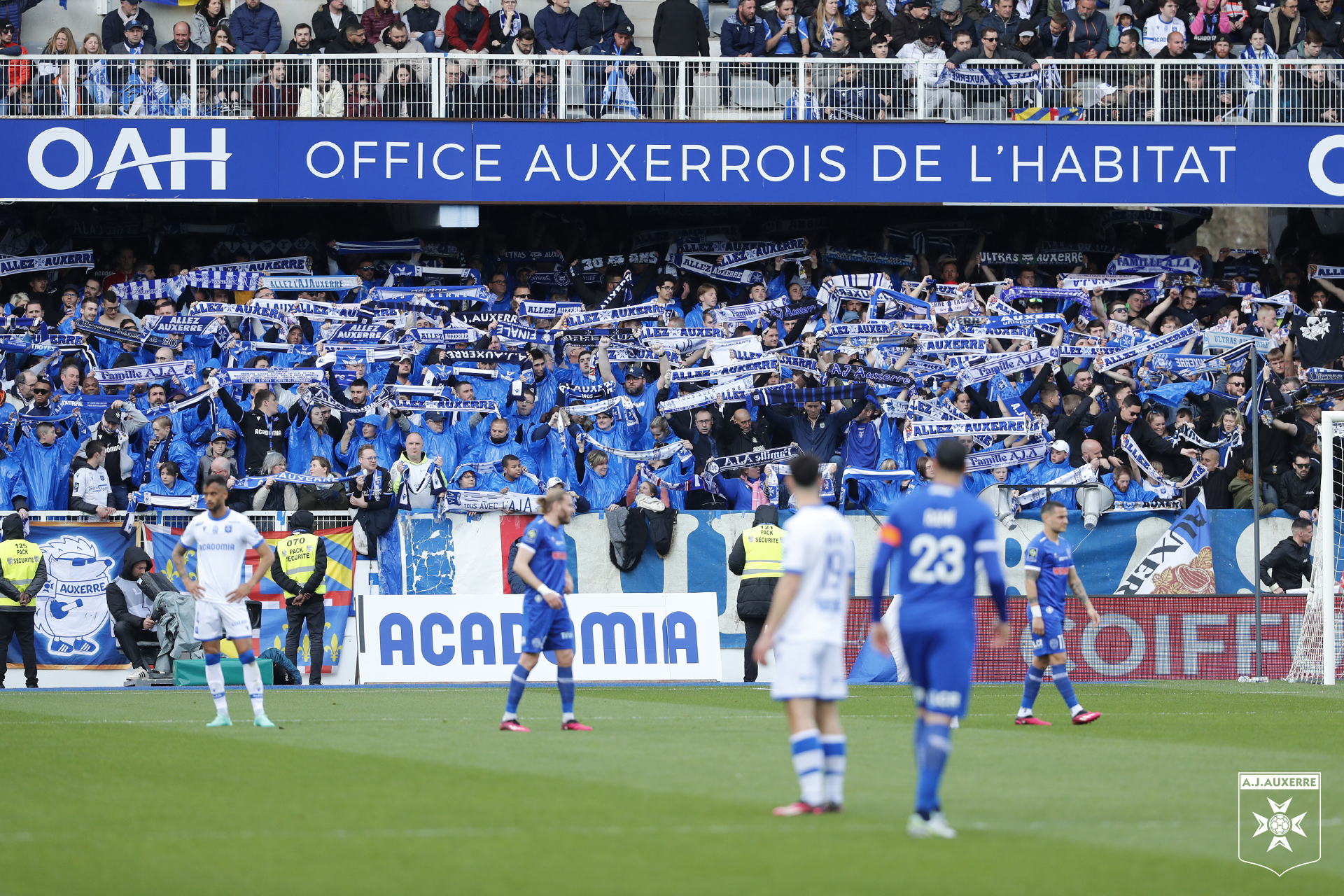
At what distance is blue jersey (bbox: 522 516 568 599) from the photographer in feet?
44.6

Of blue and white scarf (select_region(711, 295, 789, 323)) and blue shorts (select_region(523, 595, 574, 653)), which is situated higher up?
blue and white scarf (select_region(711, 295, 789, 323))

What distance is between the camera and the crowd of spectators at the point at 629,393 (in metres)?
21.8

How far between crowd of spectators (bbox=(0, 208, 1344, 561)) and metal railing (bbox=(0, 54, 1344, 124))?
2.56 metres

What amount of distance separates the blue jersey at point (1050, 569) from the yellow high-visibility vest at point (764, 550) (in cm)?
468

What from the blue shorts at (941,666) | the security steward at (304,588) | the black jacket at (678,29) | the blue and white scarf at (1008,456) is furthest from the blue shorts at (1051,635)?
the black jacket at (678,29)

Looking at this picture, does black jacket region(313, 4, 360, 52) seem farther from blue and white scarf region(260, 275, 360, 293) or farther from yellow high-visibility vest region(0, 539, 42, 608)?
yellow high-visibility vest region(0, 539, 42, 608)

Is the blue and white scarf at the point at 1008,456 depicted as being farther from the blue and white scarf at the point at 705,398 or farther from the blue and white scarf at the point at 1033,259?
the blue and white scarf at the point at 1033,259

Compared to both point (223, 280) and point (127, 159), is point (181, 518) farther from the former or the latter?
point (127, 159)

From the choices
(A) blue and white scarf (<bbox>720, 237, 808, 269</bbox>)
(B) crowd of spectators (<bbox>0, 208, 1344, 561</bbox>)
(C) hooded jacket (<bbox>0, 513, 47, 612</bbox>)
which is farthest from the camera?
(A) blue and white scarf (<bbox>720, 237, 808, 269</bbox>)

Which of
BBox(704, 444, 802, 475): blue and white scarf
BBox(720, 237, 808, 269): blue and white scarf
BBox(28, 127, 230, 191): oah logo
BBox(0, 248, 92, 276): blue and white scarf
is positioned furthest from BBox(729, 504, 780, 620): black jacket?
BBox(0, 248, 92, 276): blue and white scarf

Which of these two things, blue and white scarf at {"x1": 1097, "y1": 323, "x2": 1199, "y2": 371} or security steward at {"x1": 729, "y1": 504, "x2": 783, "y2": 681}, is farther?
blue and white scarf at {"x1": 1097, "y1": 323, "x2": 1199, "y2": 371}

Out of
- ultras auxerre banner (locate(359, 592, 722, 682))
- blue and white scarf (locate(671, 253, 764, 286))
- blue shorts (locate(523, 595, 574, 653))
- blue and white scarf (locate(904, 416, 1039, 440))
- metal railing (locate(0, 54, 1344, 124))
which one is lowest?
ultras auxerre banner (locate(359, 592, 722, 682))

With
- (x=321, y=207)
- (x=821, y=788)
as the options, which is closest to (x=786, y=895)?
(x=821, y=788)

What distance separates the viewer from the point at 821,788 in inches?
352
